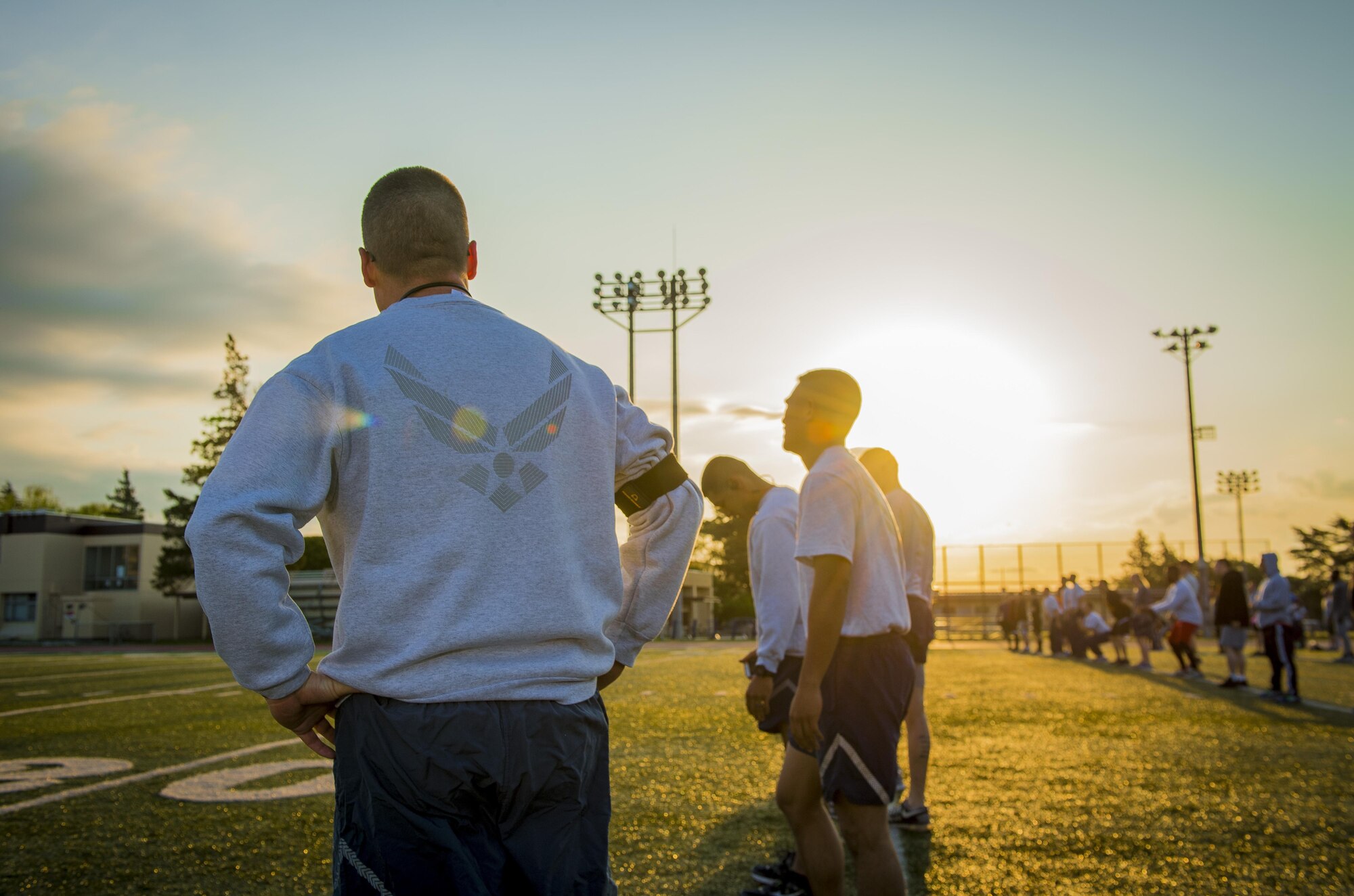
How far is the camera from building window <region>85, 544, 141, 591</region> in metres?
54.0

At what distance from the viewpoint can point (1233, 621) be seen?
48.4 ft

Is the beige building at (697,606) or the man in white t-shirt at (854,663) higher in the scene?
the man in white t-shirt at (854,663)

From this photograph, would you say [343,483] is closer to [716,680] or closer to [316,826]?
[316,826]

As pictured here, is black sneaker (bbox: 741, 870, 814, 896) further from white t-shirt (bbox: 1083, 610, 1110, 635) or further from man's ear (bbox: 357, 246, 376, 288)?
white t-shirt (bbox: 1083, 610, 1110, 635)

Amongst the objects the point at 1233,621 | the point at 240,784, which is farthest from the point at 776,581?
the point at 1233,621

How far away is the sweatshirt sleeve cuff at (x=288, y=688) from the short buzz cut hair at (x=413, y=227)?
2.73 ft

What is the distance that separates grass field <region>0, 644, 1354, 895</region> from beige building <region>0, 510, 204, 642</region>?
4781 centimetres

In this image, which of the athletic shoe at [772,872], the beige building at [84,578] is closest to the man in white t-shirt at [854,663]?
the athletic shoe at [772,872]

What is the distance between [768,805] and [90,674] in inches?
636

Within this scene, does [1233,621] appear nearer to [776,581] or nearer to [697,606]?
[776,581]

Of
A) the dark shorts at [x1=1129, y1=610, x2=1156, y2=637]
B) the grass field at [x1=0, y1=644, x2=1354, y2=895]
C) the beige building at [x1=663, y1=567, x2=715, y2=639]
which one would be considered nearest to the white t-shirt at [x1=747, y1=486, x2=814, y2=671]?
the grass field at [x1=0, y1=644, x2=1354, y2=895]

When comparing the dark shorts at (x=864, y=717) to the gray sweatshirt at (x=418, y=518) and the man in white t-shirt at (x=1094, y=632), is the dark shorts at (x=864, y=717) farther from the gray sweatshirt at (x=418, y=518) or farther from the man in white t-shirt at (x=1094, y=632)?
the man in white t-shirt at (x=1094, y=632)

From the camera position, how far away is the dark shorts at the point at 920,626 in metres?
4.79

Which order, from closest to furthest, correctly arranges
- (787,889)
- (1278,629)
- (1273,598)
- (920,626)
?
(787,889)
(920,626)
(1278,629)
(1273,598)
